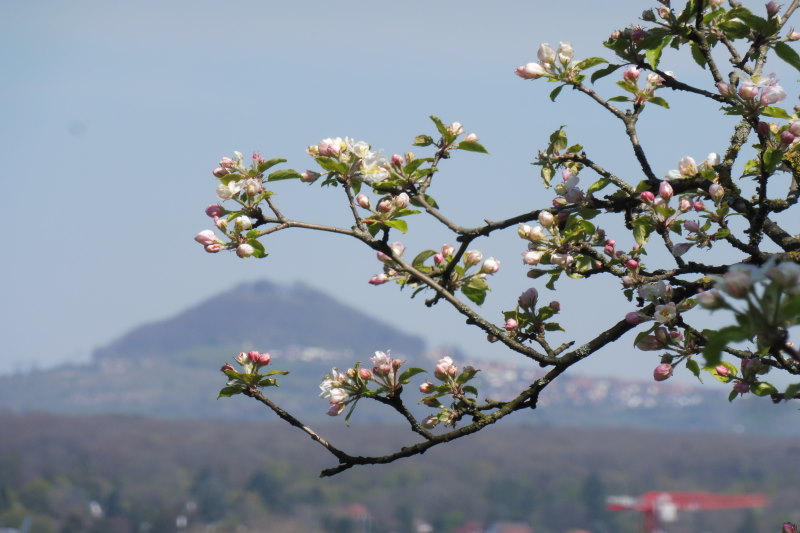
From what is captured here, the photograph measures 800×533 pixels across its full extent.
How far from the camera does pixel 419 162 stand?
11.2 ft

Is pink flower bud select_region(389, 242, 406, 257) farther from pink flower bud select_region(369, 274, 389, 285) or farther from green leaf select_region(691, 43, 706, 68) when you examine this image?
green leaf select_region(691, 43, 706, 68)

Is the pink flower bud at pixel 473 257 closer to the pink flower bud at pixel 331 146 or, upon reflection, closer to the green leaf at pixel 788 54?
the pink flower bud at pixel 331 146

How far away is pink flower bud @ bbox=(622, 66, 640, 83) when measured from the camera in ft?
12.2

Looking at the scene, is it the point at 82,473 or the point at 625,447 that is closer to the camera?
the point at 82,473

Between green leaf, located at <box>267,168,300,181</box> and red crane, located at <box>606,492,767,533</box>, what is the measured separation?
14998 cm

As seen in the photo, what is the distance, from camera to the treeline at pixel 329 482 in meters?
162

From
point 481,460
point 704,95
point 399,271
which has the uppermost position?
point 481,460

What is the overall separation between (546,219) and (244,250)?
94cm

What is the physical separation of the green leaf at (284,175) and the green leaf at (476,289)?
72cm

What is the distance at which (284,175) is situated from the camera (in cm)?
341

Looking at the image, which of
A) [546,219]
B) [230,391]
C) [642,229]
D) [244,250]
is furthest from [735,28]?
[230,391]

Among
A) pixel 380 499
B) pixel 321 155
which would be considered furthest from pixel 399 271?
pixel 380 499

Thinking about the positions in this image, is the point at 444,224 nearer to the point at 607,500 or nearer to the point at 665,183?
the point at 665,183

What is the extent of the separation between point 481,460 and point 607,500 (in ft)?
91.1
